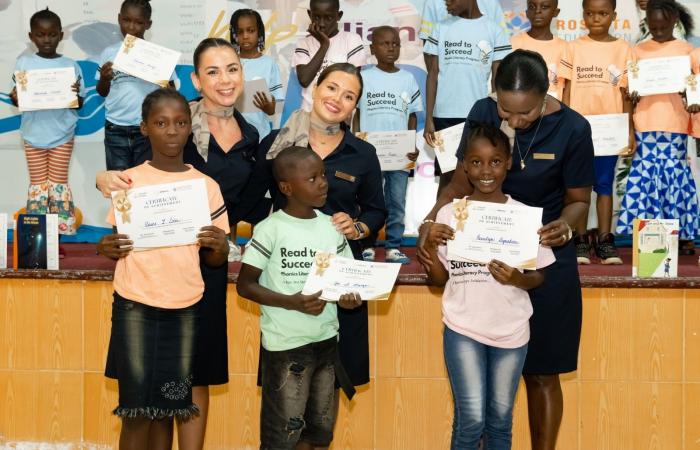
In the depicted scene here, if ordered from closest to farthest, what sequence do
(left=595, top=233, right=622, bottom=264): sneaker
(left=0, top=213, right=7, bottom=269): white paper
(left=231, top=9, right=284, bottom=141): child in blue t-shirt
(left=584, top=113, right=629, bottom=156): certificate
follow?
(left=0, top=213, right=7, bottom=269): white paper, (left=584, top=113, right=629, bottom=156): certificate, (left=595, top=233, right=622, bottom=264): sneaker, (left=231, top=9, right=284, bottom=141): child in blue t-shirt

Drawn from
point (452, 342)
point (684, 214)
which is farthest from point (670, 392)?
point (684, 214)

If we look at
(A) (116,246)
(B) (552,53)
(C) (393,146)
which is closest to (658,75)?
(B) (552,53)

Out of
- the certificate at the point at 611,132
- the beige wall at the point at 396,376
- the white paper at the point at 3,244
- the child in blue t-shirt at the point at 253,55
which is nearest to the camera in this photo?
the beige wall at the point at 396,376

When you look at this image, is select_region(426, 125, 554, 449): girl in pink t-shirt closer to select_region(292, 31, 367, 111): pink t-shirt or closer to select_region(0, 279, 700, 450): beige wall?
select_region(0, 279, 700, 450): beige wall

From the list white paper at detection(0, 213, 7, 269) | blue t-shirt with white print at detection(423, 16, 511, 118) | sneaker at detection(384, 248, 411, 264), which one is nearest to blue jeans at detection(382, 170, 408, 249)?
sneaker at detection(384, 248, 411, 264)

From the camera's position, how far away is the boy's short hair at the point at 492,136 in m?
3.31

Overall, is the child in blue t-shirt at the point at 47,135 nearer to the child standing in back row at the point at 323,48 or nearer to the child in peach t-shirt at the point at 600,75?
the child standing in back row at the point at 323,48

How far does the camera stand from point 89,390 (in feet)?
14.7

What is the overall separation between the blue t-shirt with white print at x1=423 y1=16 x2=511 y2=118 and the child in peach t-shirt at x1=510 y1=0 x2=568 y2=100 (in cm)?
19

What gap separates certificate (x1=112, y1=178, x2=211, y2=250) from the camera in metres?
3.27

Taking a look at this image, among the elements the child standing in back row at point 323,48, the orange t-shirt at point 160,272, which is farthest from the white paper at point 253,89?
the orange t-shirt at point 160,272

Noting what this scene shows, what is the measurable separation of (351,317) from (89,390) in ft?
5.21

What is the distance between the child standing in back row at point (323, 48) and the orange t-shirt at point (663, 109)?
1894 millimetres

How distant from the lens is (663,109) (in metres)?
5.79
